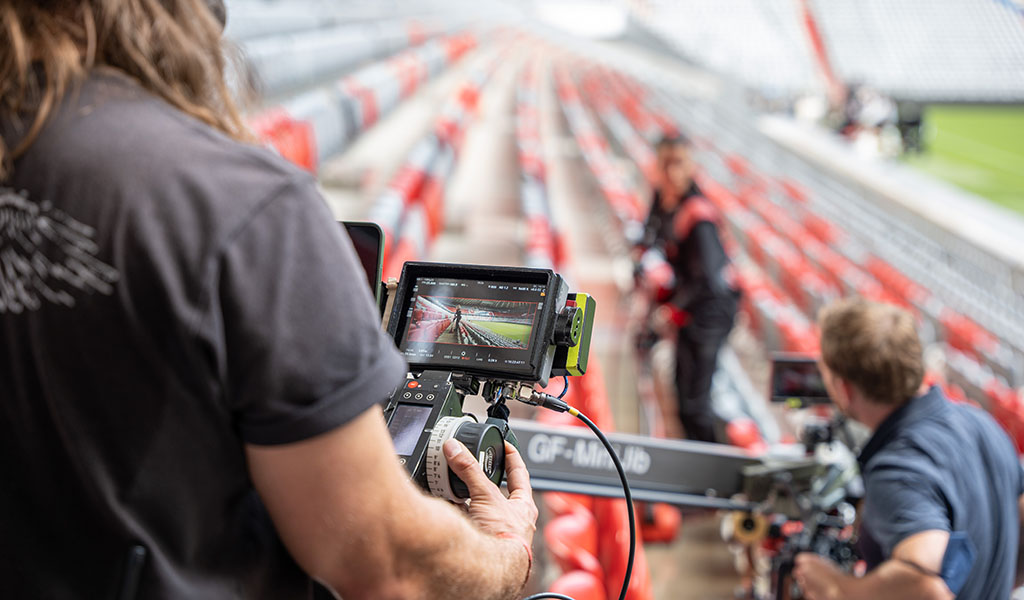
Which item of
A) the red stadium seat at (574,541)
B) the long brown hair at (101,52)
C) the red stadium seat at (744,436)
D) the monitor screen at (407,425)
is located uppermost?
the long brown hair at (101,52)

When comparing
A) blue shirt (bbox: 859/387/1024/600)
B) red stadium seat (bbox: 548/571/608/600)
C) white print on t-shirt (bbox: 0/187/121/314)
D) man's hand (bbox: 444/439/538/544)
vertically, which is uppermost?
white print on t-shirt (bbox: 0/187/121/314)

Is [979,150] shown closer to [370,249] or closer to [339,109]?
[339,109]

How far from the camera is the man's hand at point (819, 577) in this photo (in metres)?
1.75

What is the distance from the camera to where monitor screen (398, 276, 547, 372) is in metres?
1.02

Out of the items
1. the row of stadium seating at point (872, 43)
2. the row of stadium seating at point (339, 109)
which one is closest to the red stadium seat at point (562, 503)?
the row of stadium seating at point (339, 109)

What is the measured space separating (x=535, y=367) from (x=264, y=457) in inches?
15.7

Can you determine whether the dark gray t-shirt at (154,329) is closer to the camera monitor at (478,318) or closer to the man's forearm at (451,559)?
the man's forearm at (451,559)

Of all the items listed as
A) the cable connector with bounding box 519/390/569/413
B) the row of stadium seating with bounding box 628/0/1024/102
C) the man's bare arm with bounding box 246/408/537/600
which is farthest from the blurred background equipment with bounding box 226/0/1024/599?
the row of stadium seating with bounding box 628/0/1024/102

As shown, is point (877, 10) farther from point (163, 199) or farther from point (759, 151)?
point (163, 199)

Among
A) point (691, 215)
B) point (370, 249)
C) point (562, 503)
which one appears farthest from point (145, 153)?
point (691, 215)

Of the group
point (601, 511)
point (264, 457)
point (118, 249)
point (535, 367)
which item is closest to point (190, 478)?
point (264, 457)

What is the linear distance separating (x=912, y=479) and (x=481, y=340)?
98 cm

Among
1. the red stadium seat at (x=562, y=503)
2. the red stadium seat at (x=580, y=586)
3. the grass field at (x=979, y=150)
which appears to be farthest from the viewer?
the grass field at (x=979, y=150)

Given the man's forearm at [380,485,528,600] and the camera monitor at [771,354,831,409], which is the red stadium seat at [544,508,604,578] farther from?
the man's forearm at [380,485,528,600]
